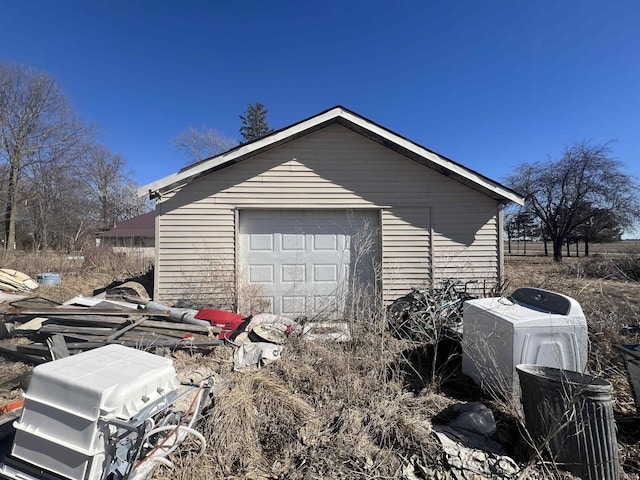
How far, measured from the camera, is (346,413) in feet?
9.28

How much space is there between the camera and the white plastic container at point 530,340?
3008 mm

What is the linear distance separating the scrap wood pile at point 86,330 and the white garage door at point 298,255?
1772 mm

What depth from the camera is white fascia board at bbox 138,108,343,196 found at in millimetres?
6004

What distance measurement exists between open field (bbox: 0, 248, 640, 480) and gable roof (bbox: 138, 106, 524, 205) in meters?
3.15

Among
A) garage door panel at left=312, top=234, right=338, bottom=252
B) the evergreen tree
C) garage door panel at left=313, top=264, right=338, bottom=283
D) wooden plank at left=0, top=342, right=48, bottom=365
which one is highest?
the evergreen tree

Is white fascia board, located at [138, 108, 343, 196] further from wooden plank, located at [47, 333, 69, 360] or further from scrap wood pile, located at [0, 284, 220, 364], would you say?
wooden plank, located at [47, 333, 69, 360]

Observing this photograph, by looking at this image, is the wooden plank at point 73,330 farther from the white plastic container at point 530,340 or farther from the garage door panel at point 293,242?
the white plastic container at point 530,340

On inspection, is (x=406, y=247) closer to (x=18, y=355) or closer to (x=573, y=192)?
(x=18, y=355)

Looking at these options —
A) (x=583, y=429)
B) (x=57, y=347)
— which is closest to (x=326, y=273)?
(x=57, y=347)

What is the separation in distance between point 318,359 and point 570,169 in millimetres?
27683

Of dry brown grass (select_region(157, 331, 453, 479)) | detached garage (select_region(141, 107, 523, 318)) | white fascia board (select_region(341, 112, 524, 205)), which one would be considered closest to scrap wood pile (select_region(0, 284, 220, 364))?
detached garage (select_region(141, 107, 523, 318))

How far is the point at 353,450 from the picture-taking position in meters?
2.42

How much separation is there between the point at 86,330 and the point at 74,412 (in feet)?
10.9

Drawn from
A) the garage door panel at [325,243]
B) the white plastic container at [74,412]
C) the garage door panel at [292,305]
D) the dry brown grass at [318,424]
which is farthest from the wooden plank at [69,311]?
the white plastic container at [74,412]
